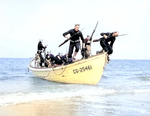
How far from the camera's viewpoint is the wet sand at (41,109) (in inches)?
Result: 254

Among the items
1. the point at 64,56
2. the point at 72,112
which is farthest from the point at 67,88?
the point at 72,112

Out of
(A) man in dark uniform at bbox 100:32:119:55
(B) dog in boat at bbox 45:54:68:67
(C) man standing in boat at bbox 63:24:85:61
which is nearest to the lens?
(A) man in dark uniform at bbox 100:32:119:55

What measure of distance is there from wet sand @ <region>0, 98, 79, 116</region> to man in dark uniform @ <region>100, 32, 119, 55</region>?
3.90 metres

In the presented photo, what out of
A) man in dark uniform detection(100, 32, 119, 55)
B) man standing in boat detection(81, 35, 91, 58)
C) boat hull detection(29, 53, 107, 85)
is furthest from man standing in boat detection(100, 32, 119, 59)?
man standing in boat detection(81, 35, 91, 58)

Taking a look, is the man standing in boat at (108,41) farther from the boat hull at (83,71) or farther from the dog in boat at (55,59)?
the dog in boat at (55,59)

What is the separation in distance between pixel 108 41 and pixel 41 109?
17.0 ft

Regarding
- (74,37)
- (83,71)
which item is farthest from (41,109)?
(74,37)

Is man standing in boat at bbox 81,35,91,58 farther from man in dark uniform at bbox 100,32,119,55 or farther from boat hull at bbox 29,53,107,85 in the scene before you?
man in dark uniform at bbox 100,32,119,55

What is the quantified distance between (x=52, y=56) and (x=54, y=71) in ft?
5.36

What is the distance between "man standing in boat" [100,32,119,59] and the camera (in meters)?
10.8

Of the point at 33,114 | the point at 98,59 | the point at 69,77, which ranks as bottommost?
the point at 33,114

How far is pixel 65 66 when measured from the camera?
454 inches

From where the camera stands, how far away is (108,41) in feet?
36.2

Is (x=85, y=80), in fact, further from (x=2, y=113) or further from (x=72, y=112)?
(x=2, y=113)
